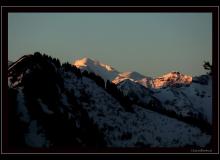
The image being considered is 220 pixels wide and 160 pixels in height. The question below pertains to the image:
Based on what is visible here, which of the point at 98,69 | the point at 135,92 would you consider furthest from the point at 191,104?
the point at 98,69

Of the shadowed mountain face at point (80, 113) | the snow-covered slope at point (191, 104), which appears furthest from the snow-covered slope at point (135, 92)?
the snow-covered slope at point (191, 104)

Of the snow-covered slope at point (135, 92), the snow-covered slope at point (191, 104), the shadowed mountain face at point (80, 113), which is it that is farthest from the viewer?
the snow-covered slope at point (135, 92)

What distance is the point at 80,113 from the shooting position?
61.7ft

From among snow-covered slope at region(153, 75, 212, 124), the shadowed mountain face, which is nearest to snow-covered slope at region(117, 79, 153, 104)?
the shadowed mountain face

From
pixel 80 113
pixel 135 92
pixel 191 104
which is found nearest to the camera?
pixel 80 113

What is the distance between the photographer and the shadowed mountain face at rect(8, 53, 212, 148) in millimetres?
16234

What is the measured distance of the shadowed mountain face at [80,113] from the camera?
53.3 feet

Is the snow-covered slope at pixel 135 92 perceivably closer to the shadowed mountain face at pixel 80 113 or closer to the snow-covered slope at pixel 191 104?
the shadowed mountain face at pixel 80 113

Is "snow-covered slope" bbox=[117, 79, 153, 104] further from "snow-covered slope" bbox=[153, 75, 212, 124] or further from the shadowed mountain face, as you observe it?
"snow-covered slope" bbox=[153, 75, 212, 124]

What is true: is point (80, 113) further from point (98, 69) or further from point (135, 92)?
point (135, 92)

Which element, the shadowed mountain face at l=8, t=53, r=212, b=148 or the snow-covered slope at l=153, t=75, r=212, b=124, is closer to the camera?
the shadowed mountain face at l=8, t=53, r=212, b=148

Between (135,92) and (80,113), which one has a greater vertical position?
(135,92)
